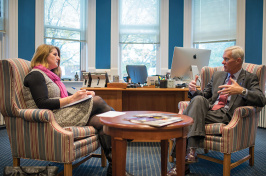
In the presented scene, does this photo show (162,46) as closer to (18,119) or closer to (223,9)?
(223,9)

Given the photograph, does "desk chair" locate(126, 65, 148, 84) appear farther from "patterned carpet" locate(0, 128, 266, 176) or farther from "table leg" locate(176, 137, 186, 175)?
"table leg" locate(176, 137, 186, 175)

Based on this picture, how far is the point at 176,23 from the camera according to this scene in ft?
18.7

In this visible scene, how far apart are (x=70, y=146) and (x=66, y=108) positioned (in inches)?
15.7

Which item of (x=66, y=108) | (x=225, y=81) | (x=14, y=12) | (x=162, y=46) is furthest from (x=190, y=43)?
(x=66, y=108)

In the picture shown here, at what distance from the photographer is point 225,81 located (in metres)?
2.59

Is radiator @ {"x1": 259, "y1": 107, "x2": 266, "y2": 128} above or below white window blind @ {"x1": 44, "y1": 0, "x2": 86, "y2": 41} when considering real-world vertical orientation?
below

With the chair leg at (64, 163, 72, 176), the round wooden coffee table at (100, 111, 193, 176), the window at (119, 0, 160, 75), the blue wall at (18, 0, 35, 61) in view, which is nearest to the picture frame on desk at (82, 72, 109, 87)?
the chair leg at (64, 163, 72, 176)

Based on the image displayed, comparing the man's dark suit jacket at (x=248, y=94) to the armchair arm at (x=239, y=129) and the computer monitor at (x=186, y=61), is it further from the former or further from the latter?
the computer monitor at (x=186, y=61)

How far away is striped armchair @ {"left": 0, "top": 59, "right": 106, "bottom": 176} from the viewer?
6.10 feet

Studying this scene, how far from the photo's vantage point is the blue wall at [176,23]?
5.68m

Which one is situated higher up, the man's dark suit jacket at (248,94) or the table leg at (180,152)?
the man's dark suit jacket at (248,94)

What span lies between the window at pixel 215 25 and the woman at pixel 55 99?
3953 millimetres

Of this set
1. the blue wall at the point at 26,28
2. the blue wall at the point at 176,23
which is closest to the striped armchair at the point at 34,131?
the blue wall at the point at 26,28

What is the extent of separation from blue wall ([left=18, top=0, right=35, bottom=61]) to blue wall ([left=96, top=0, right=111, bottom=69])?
54.2 inches
